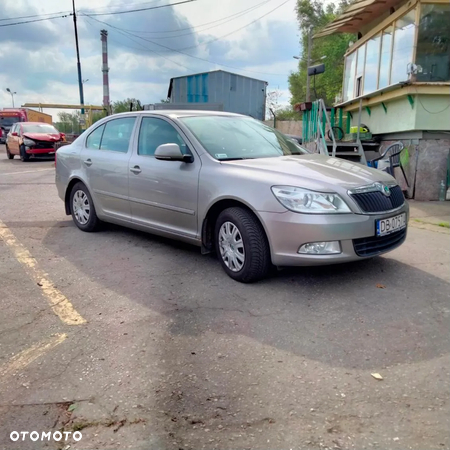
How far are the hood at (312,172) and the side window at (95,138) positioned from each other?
2.39 metres

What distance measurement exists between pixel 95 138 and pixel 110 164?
0.73 meters

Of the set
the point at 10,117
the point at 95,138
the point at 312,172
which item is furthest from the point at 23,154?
the point at 10,117

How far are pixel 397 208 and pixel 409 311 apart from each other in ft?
3.51

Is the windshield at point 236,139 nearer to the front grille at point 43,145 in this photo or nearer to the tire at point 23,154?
the front grille at point 43,145

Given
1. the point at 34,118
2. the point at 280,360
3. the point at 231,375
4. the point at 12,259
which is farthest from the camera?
the point at 34,118

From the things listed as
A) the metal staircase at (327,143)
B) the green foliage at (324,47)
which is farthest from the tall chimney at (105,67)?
the metal staircase at (327,143)

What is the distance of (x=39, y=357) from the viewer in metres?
2.87

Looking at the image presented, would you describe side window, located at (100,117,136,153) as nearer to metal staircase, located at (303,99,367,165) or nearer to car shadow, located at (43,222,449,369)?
car shadow, located at (43,222,449,369)

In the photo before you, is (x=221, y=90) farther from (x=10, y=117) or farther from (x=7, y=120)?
(x=7, y=120)

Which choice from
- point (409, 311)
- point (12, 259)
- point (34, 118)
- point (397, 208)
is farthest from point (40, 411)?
point (34, 118)

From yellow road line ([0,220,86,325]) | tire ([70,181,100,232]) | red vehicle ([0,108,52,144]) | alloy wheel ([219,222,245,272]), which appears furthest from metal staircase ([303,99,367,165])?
red vehicle ([0,108,52,144])

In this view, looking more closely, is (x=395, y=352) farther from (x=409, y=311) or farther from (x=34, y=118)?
(x=34, y=118)

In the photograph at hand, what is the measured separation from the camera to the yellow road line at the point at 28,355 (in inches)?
107

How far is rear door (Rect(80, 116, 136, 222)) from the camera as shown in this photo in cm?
531
